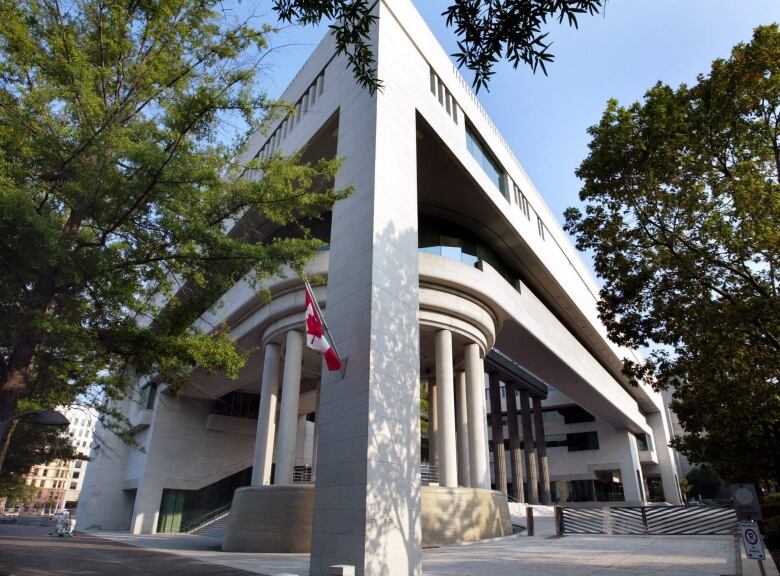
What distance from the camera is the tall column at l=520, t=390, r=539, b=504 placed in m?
45.5

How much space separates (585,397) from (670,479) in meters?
31.2

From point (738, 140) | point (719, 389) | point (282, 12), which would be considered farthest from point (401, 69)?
point (719, 389)

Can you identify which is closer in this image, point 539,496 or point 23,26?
point 23,26

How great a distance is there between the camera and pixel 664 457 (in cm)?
6106

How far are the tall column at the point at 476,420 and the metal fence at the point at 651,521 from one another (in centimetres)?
407

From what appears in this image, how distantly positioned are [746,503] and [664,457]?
203 feet

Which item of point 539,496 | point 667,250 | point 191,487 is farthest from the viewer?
point 539,496

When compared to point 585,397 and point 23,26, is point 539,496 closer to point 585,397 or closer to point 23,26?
point 585,397

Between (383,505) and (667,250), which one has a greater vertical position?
(667,250)

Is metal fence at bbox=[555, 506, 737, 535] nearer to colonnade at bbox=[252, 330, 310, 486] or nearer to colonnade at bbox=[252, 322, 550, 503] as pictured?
colonnade at bbox=[252, 322, 550, 503]

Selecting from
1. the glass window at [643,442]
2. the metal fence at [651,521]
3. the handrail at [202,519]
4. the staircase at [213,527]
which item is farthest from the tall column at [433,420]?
the glass window at [643,442]

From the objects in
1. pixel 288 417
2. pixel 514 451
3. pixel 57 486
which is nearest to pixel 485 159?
pixel 288 417

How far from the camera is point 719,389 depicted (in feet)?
41.8

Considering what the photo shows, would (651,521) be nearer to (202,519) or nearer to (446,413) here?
(446,413)
